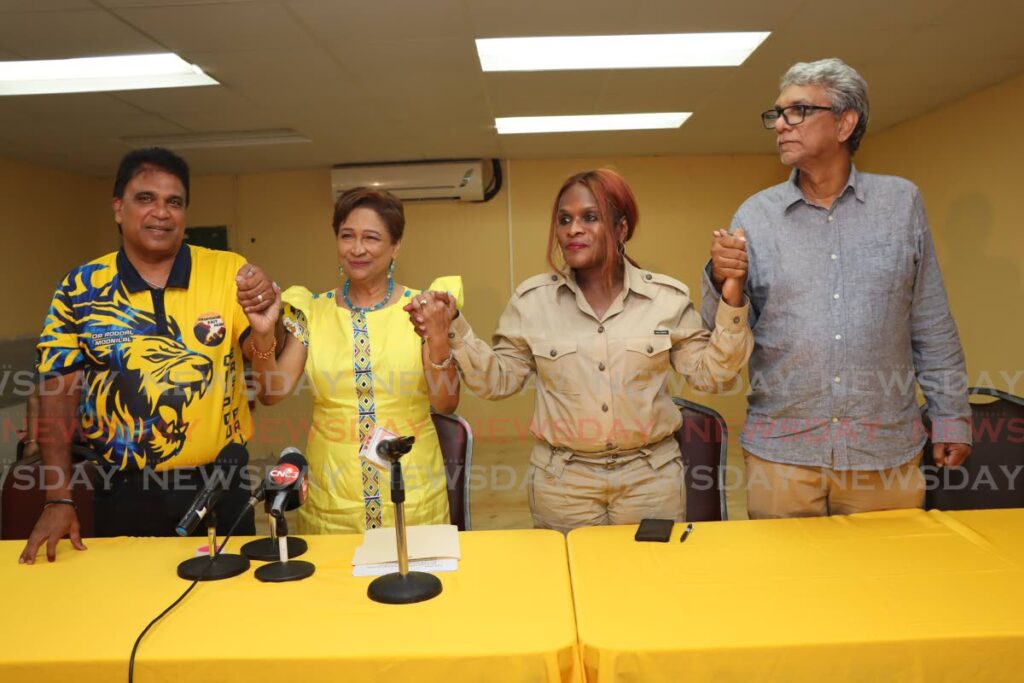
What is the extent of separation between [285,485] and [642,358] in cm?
100

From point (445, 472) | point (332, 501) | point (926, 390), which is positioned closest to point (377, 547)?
point (332, 501)

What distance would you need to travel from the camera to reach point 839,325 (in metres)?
1.92

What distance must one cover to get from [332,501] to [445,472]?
375 mm

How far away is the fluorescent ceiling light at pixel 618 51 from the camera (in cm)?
383

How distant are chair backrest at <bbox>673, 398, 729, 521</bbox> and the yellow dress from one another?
34.4 inches

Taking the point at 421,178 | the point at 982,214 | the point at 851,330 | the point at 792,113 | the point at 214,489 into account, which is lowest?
the point at 214,489

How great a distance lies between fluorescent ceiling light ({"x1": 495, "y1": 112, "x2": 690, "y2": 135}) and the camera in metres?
5.50

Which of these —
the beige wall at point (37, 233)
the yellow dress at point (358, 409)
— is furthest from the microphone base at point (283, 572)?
the beige wall at point (37, 233)

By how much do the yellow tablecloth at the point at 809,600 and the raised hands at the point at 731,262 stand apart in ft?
1.95

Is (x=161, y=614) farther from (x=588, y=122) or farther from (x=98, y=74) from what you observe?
(x=588, y=122)

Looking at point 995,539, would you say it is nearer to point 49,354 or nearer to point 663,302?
point 663,302

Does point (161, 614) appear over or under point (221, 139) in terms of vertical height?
under

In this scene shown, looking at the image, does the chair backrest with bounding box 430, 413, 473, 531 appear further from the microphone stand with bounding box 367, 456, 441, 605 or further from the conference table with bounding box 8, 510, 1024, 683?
the microphone stand with bounding box 367, 456, 441, 605

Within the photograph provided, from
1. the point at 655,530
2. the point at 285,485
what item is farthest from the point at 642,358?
the point at 285,485
